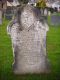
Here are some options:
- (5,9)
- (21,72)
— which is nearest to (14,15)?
(5,9)

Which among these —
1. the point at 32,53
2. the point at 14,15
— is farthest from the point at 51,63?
the point at 14,15

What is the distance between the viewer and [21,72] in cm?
1322

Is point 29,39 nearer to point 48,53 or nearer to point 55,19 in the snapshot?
point 48,53

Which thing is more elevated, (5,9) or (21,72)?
(5,9)

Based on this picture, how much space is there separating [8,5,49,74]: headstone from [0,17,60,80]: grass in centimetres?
10

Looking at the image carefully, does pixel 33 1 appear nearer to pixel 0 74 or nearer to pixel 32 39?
pixel 32 39

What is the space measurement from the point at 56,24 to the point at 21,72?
1226 millimetres

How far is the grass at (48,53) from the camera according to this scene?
42.9ft

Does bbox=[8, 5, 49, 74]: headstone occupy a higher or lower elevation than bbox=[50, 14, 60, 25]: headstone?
lower

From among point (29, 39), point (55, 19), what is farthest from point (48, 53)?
point (55, 19)

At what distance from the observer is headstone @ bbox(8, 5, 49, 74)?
13008 mm

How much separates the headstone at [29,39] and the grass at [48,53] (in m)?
0.10

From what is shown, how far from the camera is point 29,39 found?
1305 cm

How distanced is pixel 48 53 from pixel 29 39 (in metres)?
0.49
